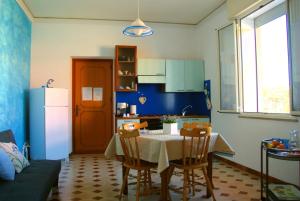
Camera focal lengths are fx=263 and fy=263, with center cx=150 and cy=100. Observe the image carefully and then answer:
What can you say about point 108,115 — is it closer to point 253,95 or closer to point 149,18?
point 149,18

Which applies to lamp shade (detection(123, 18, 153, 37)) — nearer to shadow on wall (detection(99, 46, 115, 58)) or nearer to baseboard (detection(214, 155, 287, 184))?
shadow on wall (detection(99, 46, 115, 58))

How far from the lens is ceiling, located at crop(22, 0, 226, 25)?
16.0ft

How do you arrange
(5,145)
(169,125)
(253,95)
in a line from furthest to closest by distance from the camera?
(253,95)
(169,125)
(5,145)

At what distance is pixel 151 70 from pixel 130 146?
304cm

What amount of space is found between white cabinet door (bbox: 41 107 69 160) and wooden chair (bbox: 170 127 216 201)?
2862 millimetres

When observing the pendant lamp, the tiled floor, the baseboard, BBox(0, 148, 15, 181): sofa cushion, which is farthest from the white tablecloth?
the pendant lamp

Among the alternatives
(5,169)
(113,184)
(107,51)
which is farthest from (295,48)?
(107,51)

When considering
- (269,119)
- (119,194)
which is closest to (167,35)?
(269,119)

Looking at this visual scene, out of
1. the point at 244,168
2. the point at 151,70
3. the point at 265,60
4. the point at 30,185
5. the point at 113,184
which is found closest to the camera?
the point at 30,185

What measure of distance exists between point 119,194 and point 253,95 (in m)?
2.63

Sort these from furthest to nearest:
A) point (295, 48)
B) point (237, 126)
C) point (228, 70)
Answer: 1. point (228, 70)
2. point (237, 126)
3. point (295, 48)

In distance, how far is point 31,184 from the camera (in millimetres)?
2342

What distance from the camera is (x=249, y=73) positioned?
172 inches

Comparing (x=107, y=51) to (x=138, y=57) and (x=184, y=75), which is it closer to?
(x=138, y=57)
